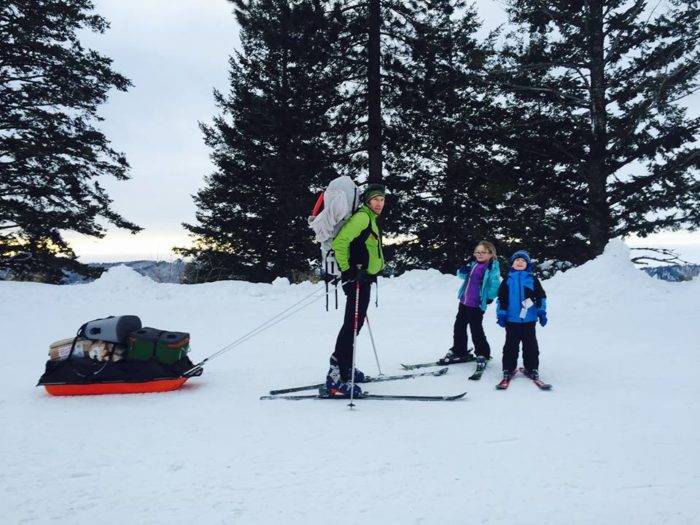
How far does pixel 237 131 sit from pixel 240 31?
442 cm

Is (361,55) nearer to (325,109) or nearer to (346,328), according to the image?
(325,109)

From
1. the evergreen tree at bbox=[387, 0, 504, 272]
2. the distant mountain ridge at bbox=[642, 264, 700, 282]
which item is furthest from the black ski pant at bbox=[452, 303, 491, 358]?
the distant mountain ridge at bbox=[642, 264, 700, 282]

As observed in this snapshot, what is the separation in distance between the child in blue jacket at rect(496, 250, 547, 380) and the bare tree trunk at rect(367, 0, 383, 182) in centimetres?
1213

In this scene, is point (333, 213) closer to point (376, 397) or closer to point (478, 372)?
point (376, 397)

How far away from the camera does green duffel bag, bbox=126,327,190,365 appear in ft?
18.4

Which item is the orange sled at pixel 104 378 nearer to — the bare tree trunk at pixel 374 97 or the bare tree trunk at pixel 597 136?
the bare tree trunk at pixel 374 97

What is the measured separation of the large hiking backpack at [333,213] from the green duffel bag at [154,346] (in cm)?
198

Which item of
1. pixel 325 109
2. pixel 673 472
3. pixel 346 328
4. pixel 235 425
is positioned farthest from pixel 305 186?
pixel 673 472

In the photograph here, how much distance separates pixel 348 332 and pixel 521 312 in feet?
7.03

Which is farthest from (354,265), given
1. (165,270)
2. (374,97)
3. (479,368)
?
(165,270)

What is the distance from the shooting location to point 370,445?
3.93m

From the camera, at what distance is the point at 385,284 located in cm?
1464

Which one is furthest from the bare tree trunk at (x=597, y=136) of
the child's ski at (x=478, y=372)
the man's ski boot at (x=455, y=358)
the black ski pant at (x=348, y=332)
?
the black ski pant at (x=348, y=332)

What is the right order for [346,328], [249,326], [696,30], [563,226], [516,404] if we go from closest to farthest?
[516,404], [346,328], [249,326], [696,30], [563,226]
